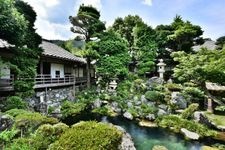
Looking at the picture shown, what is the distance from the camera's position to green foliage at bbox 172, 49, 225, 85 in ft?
32.2

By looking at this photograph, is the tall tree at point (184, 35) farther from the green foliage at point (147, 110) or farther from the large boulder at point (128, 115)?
the large boulder at point (128, 115)

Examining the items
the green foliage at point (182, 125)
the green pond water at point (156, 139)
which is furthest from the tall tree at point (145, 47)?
the green pond water at point (156, 139)

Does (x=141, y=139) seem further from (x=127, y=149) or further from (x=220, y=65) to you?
(x=220, y=65)

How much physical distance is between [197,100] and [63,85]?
14.2m

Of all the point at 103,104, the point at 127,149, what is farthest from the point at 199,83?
the point at 103,104

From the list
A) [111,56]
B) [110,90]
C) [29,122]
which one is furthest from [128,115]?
[29,122]

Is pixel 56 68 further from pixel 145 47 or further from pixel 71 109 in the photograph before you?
pixel 145 47

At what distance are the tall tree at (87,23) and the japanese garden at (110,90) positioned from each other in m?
0.12

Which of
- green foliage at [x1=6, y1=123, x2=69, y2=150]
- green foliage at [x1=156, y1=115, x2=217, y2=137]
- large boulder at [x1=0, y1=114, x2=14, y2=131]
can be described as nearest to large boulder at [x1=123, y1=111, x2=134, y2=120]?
green foliage at [x1=156, y1=115, x2=217, y2=137]

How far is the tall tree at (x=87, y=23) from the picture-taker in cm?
2712

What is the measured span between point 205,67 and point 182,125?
993 cm

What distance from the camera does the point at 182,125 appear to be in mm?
18797

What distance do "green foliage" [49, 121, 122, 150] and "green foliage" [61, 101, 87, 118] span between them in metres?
13.6

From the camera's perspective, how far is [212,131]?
17.6m
